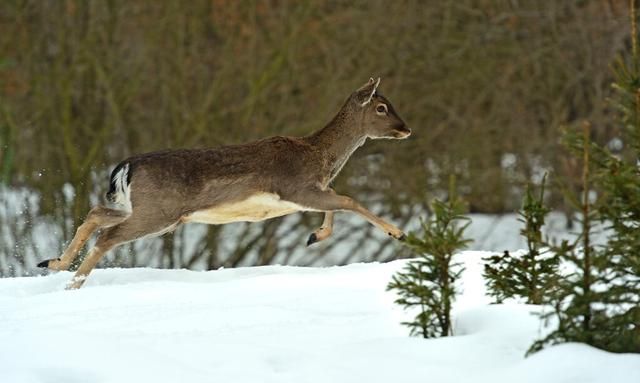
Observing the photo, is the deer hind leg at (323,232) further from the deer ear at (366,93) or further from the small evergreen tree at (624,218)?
the small evergreen tree at (624,218)

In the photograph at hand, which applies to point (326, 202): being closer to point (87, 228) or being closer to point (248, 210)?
point (248, 210)

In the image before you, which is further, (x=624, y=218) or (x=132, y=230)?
(x=132, y=230)

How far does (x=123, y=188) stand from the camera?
859cm

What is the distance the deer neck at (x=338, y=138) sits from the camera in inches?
367

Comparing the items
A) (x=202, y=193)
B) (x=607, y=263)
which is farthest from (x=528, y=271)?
(x=202, y=193)

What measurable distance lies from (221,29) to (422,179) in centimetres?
303

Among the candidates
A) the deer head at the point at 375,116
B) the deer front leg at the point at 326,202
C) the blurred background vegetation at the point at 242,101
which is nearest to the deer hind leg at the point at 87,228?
the deer front leg at the point at 326,202

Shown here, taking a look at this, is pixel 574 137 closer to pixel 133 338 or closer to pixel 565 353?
pixel 565 353

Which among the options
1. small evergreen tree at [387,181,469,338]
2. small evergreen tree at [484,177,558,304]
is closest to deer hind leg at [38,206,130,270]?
small evergreen tree at [484,177,558,304]

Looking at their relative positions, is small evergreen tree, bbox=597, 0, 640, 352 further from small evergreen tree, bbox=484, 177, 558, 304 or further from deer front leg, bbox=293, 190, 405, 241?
deer front leg, bbox=293, 190, 405, 241

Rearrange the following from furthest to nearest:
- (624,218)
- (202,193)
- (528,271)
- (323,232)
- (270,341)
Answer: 1. (323,232)
2. (202,193)
3. (528,271)
4. (270,341)
5. (624,218)

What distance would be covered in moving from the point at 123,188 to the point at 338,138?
1.77 meters

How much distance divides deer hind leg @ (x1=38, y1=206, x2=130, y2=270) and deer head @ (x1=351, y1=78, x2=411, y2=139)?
209 centimetres

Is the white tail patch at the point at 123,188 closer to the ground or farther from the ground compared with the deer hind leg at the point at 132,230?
farther from the ground
